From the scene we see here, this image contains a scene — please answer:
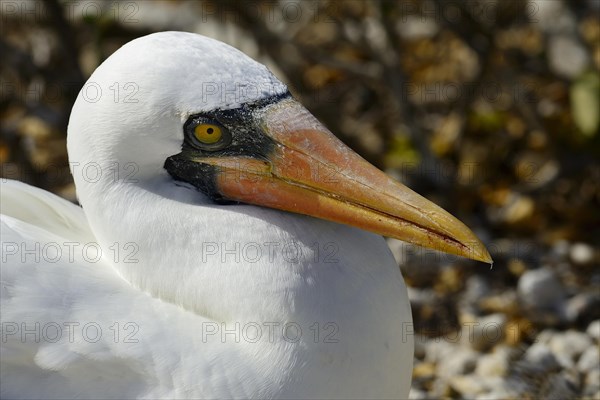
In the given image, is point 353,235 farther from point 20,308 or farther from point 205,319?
point 20,308

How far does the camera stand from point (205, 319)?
3109 millimetres

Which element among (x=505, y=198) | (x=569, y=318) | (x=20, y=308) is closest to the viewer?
(x=20, y=308)

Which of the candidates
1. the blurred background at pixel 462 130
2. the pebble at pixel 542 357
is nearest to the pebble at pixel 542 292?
the blurred background at pixel 462 130

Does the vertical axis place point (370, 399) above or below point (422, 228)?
below

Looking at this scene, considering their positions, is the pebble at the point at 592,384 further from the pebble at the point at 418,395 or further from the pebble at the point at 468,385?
the pebble at the point at 418,395

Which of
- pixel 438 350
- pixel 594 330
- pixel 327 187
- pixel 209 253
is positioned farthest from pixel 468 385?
pixel 209 253

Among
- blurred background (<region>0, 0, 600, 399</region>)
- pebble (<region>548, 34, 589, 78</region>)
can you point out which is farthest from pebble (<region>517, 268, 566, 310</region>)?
pebble (<region>548, 34, 589, 78</region>)

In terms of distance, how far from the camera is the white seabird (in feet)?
9.81

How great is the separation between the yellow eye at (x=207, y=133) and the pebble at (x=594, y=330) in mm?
2198

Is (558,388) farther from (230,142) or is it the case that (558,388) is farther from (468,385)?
(230,142)

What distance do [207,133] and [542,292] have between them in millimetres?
2245

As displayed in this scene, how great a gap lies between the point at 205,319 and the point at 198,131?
1.82 ft

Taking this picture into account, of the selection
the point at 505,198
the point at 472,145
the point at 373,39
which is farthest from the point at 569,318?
the point at 373,39

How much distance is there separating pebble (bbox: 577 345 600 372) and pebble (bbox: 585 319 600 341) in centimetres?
8
